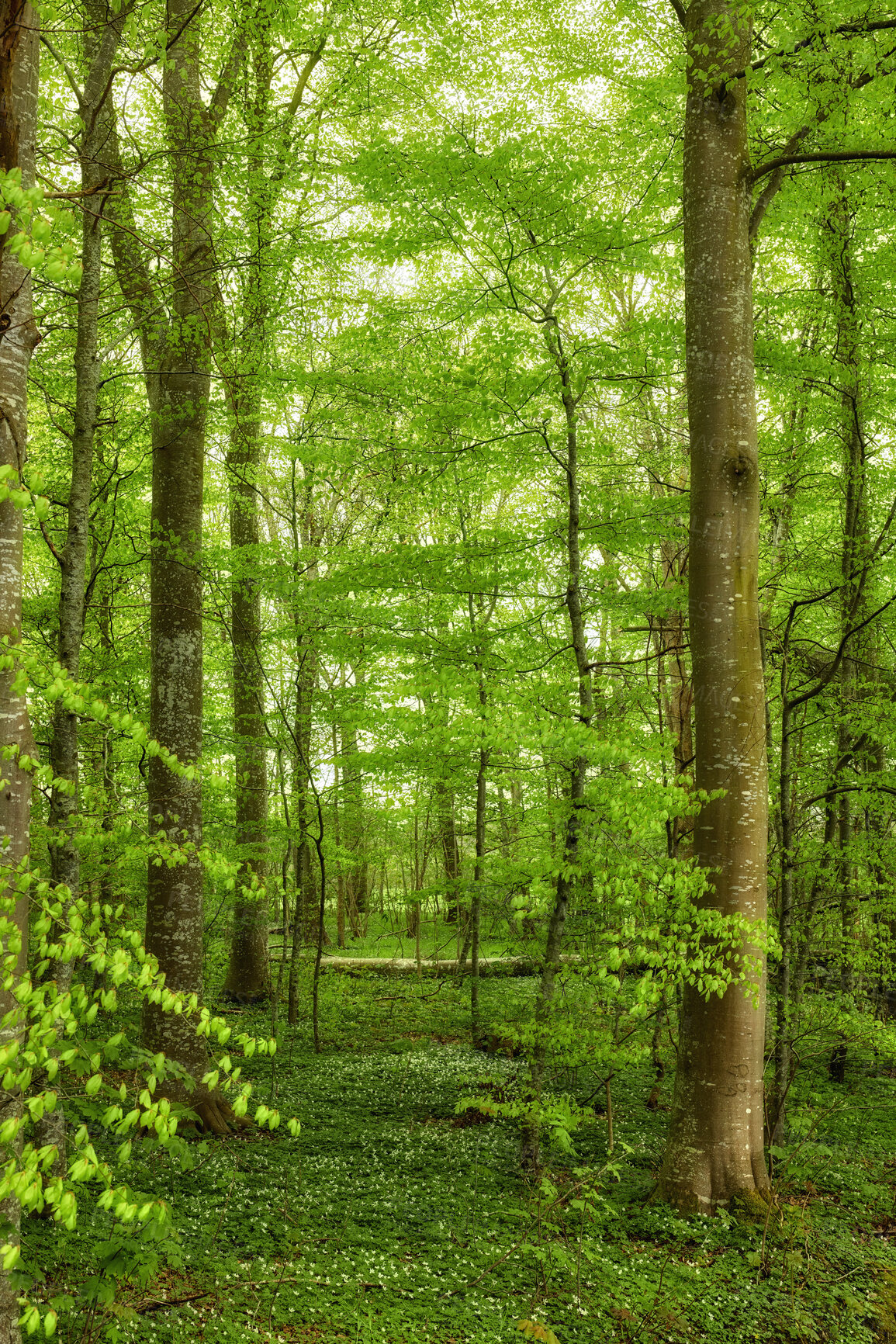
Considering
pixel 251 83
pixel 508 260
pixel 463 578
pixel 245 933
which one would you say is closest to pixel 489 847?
pixel 245 933

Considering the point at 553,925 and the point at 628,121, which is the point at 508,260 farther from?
the point at 553,925

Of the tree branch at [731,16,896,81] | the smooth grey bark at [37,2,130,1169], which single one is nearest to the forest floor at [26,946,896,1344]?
the smooth grey bark at [37,2,130,1169]

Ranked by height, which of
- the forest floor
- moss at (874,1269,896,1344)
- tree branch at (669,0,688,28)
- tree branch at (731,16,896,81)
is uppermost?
tree branch at (669,0,688,28)

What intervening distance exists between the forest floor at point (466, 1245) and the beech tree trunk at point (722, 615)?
0.47 metres

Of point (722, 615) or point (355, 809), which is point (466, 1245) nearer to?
point (722, 615)

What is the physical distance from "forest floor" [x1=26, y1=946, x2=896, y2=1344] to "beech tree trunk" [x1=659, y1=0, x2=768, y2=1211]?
468 millimetres

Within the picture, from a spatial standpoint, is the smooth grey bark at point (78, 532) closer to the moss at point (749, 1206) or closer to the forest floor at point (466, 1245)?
the forest floor at point (466, 1245)

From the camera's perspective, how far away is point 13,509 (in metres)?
2.76

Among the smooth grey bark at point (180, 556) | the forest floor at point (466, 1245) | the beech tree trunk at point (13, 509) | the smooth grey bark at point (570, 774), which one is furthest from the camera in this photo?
the smooth grey bark at point (180, 556)

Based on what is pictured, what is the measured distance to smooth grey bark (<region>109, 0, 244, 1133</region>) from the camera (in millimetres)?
6531

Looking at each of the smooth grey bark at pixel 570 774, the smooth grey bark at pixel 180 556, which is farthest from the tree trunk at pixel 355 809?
the smooth grey bark at pixel 570 774

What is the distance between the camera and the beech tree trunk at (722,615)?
543cm

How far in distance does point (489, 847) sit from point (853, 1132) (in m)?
6.18

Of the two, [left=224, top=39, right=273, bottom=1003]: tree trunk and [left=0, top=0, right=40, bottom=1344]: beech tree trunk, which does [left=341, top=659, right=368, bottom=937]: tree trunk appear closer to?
[left=224, top=39, right=273, bottom=1003]: tree trunk
